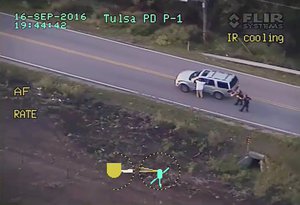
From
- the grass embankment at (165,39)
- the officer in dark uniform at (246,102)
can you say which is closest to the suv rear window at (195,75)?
the grass embankment at (165,39)

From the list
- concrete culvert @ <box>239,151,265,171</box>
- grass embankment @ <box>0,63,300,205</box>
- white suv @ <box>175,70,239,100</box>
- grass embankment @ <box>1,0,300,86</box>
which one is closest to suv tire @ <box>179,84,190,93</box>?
white suv @ <box>175,70,239,100</box>

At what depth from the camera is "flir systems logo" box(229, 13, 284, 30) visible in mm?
6738

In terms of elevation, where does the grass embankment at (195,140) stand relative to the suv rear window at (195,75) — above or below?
below

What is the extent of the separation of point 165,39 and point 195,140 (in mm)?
1118

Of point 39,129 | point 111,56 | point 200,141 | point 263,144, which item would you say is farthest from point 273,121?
point 39,129

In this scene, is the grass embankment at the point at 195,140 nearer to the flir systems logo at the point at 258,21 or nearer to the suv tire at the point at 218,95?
the suv tire at the point at 218,95

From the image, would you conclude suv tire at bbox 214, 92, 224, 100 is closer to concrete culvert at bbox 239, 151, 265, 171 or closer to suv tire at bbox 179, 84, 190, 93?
suv tire at bbox 179, 84, 190, 93

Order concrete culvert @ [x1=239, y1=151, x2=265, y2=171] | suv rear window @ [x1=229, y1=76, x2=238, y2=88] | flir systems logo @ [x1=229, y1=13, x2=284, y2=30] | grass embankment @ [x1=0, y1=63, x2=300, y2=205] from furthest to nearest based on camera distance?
suv rear window @ [x1=229, y1=76, x2=238, y2=88] < flir systems logo @ [x1=229, y1=13, x2=284, y2=30] < concrete culvert @ [x1=239, y1=151, x2=265, y2=171] < grass embankment @ [x1=0, y1=63, x2=300, y2=205]

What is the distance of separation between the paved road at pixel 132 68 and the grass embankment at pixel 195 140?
0.15 metres

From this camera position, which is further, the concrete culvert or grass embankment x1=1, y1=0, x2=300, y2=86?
grass embankment x1=1, y1=0, x2=300, y2=86

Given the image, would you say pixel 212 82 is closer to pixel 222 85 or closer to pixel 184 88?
pixel 222 85

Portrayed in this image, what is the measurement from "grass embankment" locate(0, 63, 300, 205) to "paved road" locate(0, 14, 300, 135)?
15 centimetres

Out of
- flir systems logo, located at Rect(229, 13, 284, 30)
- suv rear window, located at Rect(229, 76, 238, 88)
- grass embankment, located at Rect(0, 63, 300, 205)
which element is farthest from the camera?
suv rear window, located at Rect(229, 76, 238, 88)

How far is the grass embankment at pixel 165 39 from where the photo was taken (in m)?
6.90
